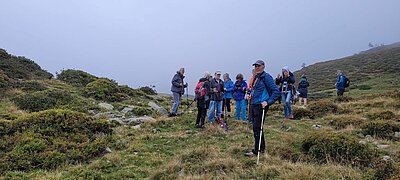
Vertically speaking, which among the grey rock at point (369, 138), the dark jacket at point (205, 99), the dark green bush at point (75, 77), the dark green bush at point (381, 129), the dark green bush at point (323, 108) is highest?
the dark green bush at point (75, 77)

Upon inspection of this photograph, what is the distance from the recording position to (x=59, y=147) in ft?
23.6

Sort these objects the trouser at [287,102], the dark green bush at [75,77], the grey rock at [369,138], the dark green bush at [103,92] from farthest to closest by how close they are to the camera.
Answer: the dark green bush at [75,77], the dark green bush at [103,92], the trouser at [287,102], the grey rock at [369,138]

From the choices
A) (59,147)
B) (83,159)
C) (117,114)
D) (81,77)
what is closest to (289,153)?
(83,159)

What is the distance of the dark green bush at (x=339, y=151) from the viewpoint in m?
6.10

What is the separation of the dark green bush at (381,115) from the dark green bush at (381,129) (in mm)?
2032

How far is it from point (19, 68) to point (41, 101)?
10957 millimetres

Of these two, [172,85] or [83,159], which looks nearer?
[83,159]

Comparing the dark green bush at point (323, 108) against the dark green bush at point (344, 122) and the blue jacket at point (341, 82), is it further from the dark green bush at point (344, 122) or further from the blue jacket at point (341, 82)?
the blue jacket at point (341, 82)

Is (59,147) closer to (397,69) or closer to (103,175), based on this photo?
(103,175)

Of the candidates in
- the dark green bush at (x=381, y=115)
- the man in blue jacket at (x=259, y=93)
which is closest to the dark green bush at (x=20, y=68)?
the man in blue jacket at (x=259, y=93)

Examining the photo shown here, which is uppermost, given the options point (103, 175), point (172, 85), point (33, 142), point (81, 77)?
point (81, 77)

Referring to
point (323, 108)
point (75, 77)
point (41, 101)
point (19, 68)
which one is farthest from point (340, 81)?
point (19, 68)

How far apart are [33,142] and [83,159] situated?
52.3 inches

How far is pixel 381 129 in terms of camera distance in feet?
28.9
